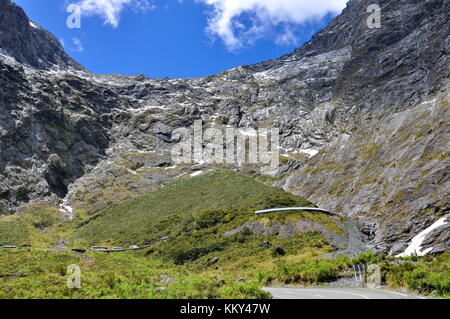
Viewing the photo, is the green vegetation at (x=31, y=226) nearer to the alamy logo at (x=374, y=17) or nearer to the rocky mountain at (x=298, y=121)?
the rocky mountain at (x=298, y=121)

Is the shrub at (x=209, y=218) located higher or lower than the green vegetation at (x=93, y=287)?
higher

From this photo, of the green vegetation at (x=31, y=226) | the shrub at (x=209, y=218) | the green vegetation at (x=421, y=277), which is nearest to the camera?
the green vegetation at (x=421, y=277)

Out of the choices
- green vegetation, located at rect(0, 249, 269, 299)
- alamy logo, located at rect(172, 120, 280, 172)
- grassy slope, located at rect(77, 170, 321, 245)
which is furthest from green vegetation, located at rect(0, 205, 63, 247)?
alamy logo, located at rect(172, 120, 280, 172)

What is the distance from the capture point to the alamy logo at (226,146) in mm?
146375

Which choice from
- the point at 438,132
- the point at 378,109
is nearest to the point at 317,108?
the point at 378,109

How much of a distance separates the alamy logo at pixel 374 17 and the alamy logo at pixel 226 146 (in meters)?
60.2

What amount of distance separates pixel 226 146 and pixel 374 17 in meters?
84.1

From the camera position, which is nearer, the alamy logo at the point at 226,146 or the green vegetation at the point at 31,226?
the green vegetation at the point at 31,226

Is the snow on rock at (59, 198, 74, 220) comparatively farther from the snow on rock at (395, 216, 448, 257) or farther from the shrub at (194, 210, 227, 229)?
the snow on rock at (395, 216, 448, 257)

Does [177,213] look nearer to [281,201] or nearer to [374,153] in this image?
[281,201]

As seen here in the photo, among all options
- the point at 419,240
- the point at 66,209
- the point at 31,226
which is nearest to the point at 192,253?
the point at 419,240

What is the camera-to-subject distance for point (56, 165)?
123m

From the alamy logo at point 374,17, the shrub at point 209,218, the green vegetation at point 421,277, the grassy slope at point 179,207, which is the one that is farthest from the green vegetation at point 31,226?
the alamy logo at point 374,17

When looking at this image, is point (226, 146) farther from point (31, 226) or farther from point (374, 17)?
point (374, 17)
